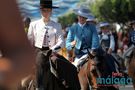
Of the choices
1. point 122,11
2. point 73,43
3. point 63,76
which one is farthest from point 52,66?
point 122,11

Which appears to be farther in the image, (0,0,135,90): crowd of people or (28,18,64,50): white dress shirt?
(28,18,64,50): white dress shirt

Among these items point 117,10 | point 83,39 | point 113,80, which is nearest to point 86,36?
point 83,39

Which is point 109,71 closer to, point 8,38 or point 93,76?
point 93,76

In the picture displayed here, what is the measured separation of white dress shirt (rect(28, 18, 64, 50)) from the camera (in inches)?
350

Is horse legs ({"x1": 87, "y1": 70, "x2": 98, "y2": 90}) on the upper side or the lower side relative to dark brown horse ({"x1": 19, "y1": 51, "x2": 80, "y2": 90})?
lower

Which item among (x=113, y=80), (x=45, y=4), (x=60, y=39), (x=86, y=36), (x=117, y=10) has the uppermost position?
(x=45, y=4)

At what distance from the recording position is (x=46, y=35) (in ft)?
29.2

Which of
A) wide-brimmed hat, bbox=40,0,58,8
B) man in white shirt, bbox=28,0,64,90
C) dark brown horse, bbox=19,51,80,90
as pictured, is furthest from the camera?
wide-brimmed hat, bbox=40,0,58,8

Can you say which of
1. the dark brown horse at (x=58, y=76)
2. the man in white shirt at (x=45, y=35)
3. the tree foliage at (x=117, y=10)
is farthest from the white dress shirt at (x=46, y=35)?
the tree foliage at (x=117, y=10)

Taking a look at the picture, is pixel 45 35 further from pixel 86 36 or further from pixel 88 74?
pixel 86 36

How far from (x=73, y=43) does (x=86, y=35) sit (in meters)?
0.45

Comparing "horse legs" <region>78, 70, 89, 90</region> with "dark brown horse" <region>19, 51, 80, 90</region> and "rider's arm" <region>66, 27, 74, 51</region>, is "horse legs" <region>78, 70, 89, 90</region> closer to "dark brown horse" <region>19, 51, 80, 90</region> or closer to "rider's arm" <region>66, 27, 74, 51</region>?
"rider's arm" <region>66, 27, 74, 51</region>

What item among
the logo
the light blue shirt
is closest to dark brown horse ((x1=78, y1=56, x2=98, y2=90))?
the logo

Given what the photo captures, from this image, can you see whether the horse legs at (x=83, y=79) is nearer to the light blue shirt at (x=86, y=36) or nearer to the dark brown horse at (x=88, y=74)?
the dark brown horse at (x=88, y=74)
